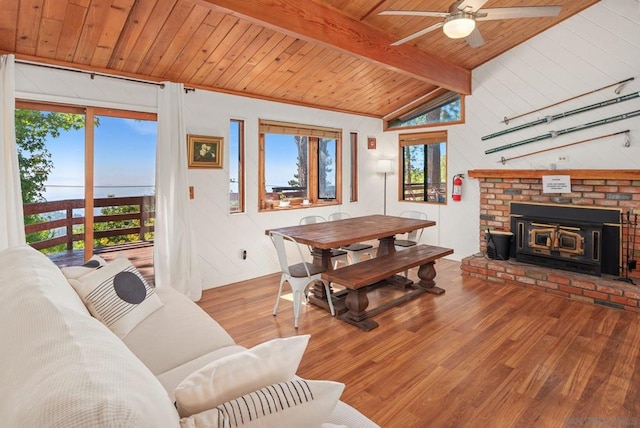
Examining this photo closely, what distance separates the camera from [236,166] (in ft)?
15.3

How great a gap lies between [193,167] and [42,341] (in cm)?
351

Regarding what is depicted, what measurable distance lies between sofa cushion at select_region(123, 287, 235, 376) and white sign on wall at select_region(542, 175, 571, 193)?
4.22m

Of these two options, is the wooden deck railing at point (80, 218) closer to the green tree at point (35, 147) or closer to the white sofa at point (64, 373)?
the green tree at point (35, 147)

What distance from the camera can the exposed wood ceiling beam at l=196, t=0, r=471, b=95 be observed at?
2695mm

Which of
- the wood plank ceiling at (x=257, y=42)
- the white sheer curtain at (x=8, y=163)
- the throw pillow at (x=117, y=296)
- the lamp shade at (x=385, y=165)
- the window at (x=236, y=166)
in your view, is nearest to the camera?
the throw pillow at (x=117, y=296)

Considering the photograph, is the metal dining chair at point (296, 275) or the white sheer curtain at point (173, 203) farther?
the white sheer curtain at point (173, 203)

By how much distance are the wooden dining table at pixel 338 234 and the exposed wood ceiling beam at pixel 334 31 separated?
5.62 feet

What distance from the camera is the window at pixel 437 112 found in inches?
219

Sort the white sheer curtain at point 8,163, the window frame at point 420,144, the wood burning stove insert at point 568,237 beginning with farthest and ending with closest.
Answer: the window frame at point 420,144, the wood burning stove insert at point 568,237, the white sheer curtain at point 8,163

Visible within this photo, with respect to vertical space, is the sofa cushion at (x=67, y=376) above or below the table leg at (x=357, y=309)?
above

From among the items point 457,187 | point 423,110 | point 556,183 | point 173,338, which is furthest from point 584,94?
point 173,338

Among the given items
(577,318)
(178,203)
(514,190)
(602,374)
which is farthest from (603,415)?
(178,203)

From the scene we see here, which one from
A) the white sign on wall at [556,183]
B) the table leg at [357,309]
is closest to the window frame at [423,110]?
the white sign on wall at [556,183]

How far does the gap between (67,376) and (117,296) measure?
154 centimetres
